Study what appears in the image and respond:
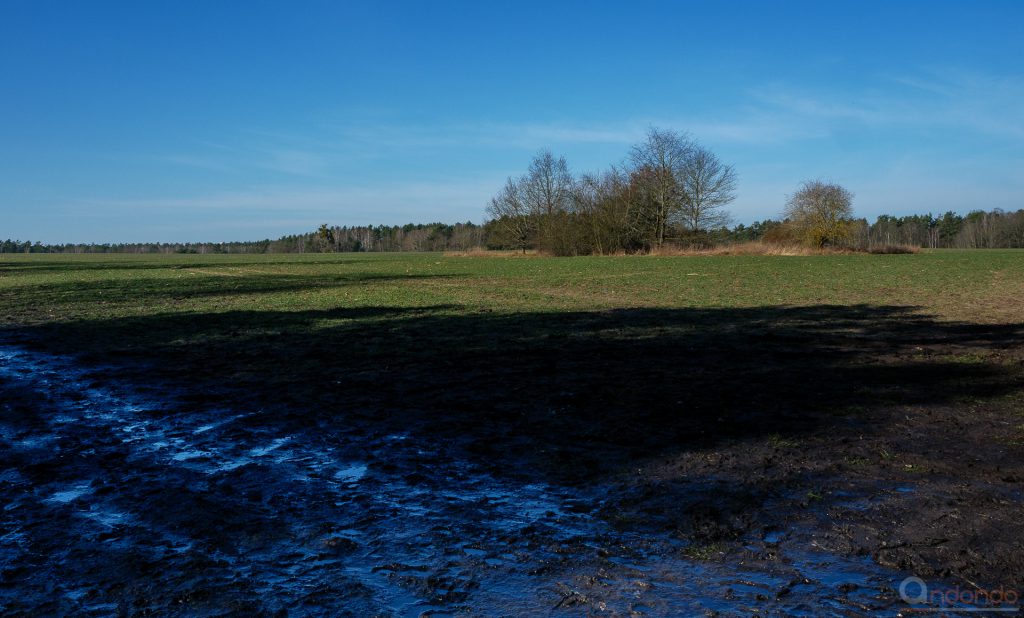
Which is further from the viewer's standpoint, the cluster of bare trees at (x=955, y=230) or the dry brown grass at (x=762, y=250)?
the cluster of bare trees at (x=955, y=230)

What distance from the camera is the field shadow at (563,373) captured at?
6.01 meters

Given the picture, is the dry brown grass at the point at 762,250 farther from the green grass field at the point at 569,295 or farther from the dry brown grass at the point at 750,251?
the green grass field at the point at 569,295

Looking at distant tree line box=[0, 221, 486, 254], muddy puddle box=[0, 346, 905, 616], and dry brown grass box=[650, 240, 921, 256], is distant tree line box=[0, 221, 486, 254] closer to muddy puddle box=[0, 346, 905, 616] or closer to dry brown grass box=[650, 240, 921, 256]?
dry brown grass box=[650, 240, 921, 256]

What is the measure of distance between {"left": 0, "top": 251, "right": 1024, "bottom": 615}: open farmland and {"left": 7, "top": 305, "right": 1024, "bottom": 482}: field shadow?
56 mm

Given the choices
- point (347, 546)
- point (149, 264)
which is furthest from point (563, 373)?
point (149, 264)

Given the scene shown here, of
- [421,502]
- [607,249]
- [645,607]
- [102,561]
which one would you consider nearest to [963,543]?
[645,607]

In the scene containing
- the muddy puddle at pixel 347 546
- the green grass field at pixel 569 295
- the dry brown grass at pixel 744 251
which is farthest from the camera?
the dry brown grass at pixel 744 251

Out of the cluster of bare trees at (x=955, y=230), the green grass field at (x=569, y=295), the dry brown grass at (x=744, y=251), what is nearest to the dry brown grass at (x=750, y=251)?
the dry brown grass at (x=744, y=251)

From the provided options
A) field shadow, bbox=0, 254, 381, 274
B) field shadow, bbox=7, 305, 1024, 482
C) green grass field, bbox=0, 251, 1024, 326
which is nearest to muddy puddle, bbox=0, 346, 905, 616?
field shadow, bbox=7, 305, 1024, 482

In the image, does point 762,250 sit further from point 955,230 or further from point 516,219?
point 955,230

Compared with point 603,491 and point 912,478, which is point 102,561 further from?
point 912,478

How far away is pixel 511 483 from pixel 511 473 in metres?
0.21

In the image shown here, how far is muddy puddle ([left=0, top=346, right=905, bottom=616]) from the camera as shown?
307 cm

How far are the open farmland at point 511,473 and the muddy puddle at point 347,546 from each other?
2 cm
